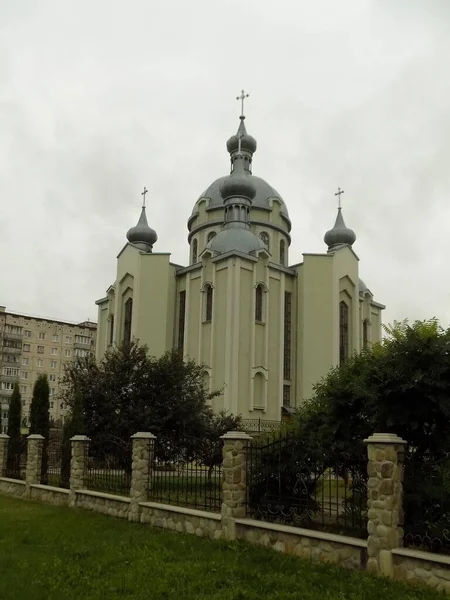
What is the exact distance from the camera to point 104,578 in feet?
21.6

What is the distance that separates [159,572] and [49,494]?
24.4ft

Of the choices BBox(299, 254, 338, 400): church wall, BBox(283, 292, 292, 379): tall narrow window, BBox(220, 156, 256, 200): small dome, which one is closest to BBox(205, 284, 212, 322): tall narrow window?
BBox(283, 292, 292, 379): tall narrow window

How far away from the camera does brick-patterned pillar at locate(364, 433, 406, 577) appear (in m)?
6.55

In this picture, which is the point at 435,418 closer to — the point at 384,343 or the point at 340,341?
the point at 384,343

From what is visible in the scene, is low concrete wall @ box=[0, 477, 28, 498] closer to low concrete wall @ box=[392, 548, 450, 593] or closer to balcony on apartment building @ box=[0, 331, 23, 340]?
low concrete wall @ box=[392, 548, 450, 593]

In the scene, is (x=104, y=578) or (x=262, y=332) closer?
(x=104, y=578)

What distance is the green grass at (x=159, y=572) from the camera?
19.6 ft

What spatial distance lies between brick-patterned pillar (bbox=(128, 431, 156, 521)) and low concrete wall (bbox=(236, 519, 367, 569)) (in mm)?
2398

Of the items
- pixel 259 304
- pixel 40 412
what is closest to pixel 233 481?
pixel 40 412

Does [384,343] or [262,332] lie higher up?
[262,332]

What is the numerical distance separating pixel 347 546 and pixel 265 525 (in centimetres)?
134

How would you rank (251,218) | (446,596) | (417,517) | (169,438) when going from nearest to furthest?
(446,596) < (417,517) < (169,438) < (251,218)

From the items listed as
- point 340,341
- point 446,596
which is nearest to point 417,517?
point 446,596

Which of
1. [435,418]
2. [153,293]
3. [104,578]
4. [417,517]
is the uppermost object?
[153,293]
